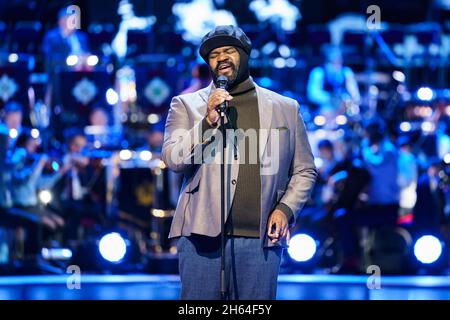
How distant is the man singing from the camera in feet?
14.2

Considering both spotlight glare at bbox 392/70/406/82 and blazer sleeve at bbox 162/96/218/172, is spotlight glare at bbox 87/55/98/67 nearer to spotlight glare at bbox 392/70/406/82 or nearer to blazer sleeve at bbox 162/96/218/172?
spotlight glare at bbox 392/70/406/82

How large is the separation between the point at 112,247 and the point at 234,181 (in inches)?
232

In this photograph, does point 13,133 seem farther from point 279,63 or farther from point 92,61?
point 279,63

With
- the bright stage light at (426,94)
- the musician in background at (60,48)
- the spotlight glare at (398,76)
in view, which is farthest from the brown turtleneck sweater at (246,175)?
the spotlight glare at (398,76)

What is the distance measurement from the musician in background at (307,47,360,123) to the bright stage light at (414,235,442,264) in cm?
362

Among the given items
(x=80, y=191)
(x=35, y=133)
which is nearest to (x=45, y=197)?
(x=80, y=191)

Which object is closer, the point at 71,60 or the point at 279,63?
the point at 71,60

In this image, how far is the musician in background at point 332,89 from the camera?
535 inches

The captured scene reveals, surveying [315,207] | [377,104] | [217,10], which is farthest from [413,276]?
[217,10]

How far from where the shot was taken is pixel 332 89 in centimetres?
1373

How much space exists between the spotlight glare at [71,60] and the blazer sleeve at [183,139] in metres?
8.08
